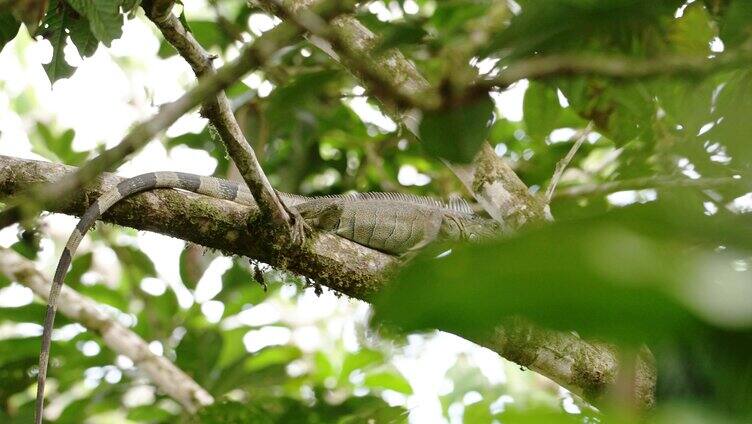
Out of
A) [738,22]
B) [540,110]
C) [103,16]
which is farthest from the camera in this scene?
[540,110]

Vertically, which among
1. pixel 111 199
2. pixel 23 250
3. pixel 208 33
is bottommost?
pixel 111 199

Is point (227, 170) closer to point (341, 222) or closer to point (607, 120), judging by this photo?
point (341, 222)

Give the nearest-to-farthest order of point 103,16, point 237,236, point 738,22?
point 738,22, point 103,16, point 237,236

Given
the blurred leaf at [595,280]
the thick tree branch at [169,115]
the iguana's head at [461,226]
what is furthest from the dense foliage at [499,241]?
the iguana's head at [461,226]

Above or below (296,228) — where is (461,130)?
below

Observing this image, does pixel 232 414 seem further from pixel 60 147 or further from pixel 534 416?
pixel 534 416

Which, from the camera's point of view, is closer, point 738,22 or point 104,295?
point 738,22

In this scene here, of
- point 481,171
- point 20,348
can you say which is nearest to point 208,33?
point 481,171

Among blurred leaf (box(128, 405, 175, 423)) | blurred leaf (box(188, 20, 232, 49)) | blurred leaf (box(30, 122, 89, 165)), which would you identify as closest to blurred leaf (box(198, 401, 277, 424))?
blurred leaf (box(128, 405, 175, 423))

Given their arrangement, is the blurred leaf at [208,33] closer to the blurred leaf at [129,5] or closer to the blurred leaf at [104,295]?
the blurred leaf at [104,295]
